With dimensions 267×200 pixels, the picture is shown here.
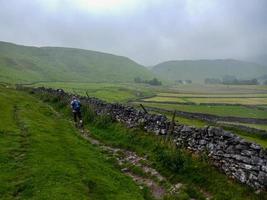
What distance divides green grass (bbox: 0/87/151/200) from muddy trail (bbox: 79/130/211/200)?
2.61 feet

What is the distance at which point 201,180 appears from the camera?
2238cm

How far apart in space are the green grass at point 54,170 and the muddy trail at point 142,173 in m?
0.80

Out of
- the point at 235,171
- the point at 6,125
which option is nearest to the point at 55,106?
the point at 6,125

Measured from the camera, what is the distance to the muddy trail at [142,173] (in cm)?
2186

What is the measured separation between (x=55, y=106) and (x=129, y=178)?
38.6 m

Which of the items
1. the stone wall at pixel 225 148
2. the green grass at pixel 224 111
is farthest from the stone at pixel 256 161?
the green grass at pixel 224 111

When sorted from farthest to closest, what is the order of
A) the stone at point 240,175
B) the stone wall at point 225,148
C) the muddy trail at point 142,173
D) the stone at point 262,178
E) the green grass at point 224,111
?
the green grass at point 224,111 → the muddy trail at point 142,173 → the stone at point 240,175 → the stone wall at point 225,148 → the stone at point 262,178

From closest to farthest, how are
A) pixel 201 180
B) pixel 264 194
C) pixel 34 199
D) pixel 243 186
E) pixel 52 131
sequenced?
pixel 34 199, pixel 264 194, pixel 243 186, pixel 201 180, pixel 52 131

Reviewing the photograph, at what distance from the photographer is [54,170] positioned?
22.3 meters

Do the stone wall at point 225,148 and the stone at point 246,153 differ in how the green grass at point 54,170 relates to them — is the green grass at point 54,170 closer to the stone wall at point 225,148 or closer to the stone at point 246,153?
the stone wall at point 225,148

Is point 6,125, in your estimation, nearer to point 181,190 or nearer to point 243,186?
point 181,190

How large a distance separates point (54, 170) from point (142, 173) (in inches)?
228

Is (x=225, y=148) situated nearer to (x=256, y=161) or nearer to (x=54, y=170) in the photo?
(x=256, y=161)

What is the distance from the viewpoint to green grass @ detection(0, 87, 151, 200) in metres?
19.3
